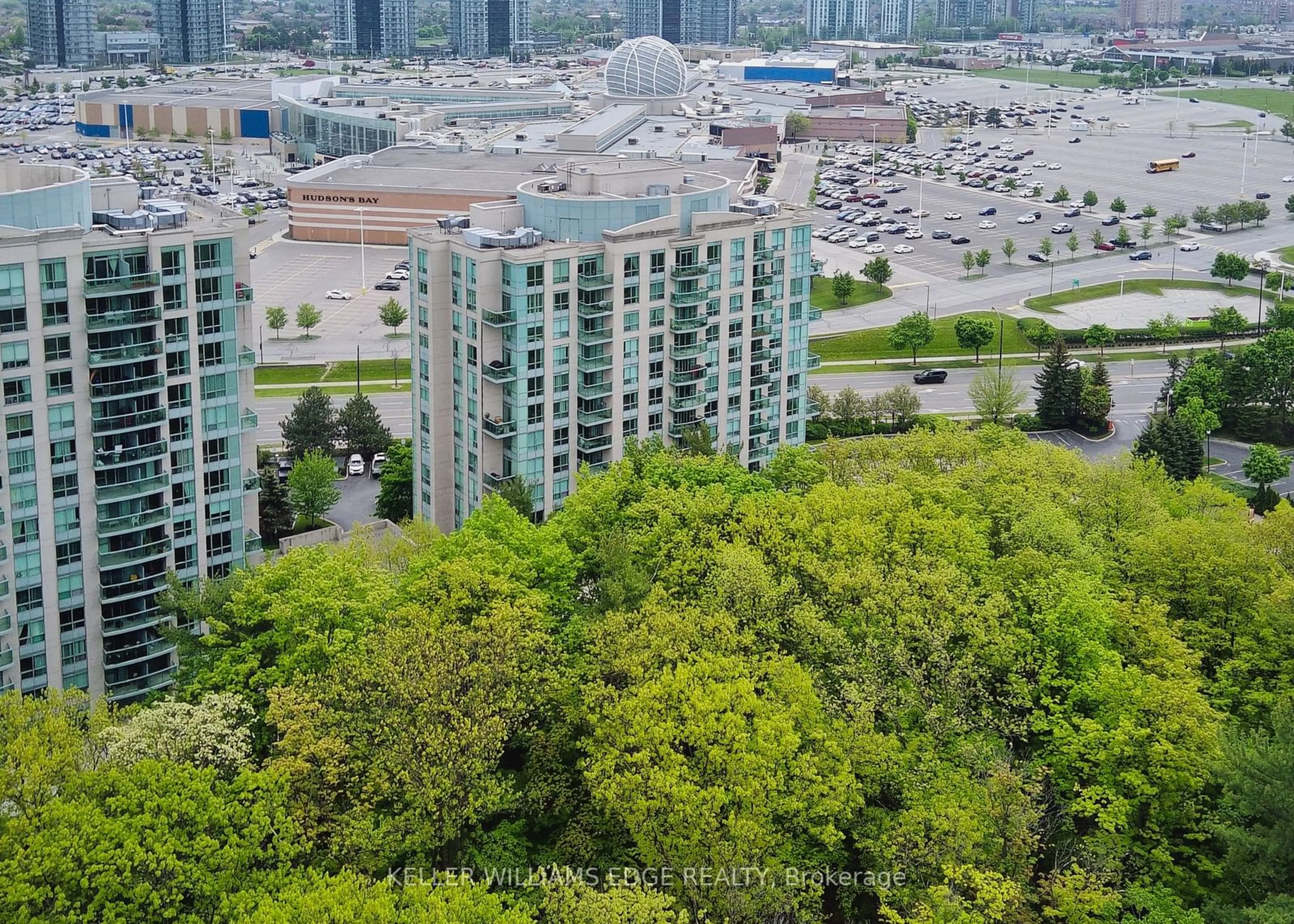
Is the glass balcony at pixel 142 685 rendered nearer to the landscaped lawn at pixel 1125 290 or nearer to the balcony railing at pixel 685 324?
the balcony railing at pixel 685 324

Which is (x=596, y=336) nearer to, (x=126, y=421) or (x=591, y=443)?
(x=591, y=443)

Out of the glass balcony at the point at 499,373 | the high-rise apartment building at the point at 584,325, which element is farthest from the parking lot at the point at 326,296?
the glass balcony at the point at 499,373

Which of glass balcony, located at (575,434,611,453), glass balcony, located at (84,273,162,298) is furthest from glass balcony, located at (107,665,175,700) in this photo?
glass balcony, located at (575,434,611,453)

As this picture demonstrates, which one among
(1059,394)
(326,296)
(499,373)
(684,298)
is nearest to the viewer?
(499,373)

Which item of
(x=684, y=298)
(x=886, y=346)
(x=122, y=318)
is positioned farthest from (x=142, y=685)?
(x=886, y=346)

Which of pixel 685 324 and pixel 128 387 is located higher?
pixel 685 324

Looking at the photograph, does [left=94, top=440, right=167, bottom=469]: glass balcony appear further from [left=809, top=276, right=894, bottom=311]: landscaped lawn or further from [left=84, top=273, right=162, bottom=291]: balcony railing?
[left=809, top=276, right=894, bottom=311]: landscaped lawn

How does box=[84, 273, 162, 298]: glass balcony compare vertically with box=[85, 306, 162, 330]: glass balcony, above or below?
above

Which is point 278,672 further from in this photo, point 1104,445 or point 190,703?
point 1104,445
